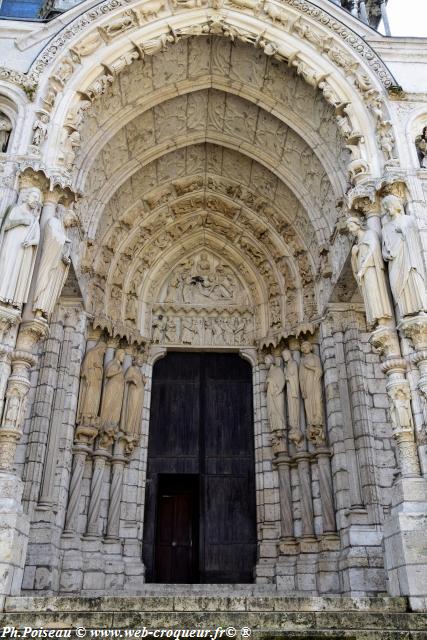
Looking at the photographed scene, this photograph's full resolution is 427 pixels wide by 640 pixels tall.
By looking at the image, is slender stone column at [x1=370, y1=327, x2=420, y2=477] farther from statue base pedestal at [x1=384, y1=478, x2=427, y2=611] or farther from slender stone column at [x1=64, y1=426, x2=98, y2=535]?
slender stone column at [x1=64, y1=426, x2=98, y2=535]

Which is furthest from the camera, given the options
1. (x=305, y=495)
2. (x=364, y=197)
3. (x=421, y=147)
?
(x=305, y=495)

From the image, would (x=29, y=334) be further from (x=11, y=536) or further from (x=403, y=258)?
(x=403, y=258)

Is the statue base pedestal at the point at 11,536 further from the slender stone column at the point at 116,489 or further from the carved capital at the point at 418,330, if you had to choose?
the carved capital at the point at 418,330

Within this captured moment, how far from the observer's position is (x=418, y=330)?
609 cm

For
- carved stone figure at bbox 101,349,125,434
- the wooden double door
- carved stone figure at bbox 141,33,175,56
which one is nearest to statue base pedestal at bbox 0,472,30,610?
carved stone figure at bbox 101,349,125,434

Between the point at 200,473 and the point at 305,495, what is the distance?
5.91ft

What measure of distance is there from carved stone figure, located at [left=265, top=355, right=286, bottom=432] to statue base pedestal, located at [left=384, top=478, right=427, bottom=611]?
3.13 metres

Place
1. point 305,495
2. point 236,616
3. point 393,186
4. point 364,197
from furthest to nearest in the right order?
point 305,495, point 364,197, point 393,186, point 236,616

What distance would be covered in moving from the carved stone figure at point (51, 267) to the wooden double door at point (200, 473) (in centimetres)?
349

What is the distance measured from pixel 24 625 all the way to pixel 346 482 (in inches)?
178

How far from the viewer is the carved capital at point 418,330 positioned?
6070 millimetres

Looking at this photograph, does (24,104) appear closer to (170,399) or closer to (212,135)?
(212,135)

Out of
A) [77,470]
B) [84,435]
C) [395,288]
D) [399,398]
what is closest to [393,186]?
[395,288]

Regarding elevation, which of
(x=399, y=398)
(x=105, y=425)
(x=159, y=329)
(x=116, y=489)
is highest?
(x=159, y=329)
